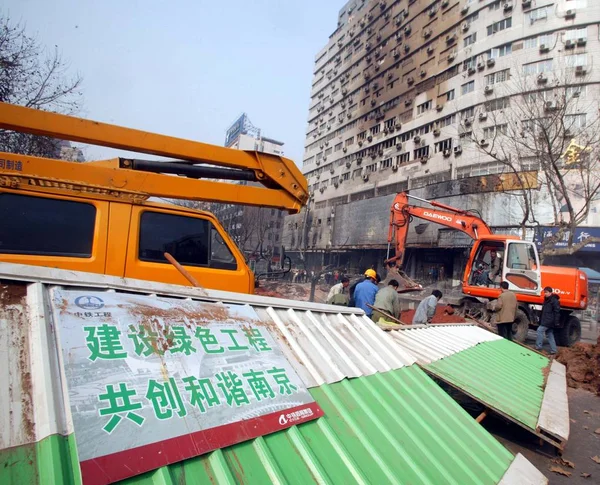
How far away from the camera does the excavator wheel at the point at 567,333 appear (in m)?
10.9

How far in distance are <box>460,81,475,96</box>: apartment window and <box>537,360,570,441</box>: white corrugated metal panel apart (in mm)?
32310

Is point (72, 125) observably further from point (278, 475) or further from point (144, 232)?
point (278, 475)

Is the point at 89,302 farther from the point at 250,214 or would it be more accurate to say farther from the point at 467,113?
the point at 467,113

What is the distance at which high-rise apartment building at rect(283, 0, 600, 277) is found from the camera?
25.5 m

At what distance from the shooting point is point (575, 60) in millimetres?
25891

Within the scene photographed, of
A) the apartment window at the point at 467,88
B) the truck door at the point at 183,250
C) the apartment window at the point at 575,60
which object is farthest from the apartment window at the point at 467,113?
the truck door at the point at 183,250

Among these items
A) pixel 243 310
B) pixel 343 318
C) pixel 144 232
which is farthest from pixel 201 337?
pixel 144 232

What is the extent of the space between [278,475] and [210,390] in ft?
1.55

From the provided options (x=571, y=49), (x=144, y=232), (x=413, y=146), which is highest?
(x=571, y=49)

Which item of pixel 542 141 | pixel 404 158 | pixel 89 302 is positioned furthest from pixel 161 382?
pixel 404 158

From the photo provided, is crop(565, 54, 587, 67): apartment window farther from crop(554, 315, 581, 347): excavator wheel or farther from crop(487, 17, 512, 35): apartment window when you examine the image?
crop(554, 315, 581, 347): excavator wheel

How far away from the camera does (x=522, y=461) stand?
2.60m

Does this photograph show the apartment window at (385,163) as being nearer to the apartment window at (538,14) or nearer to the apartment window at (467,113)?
the apartment window at (467,113)

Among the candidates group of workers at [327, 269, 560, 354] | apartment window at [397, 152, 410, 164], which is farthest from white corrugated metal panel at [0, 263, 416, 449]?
apartment window at [397, 152, 410, 164]
